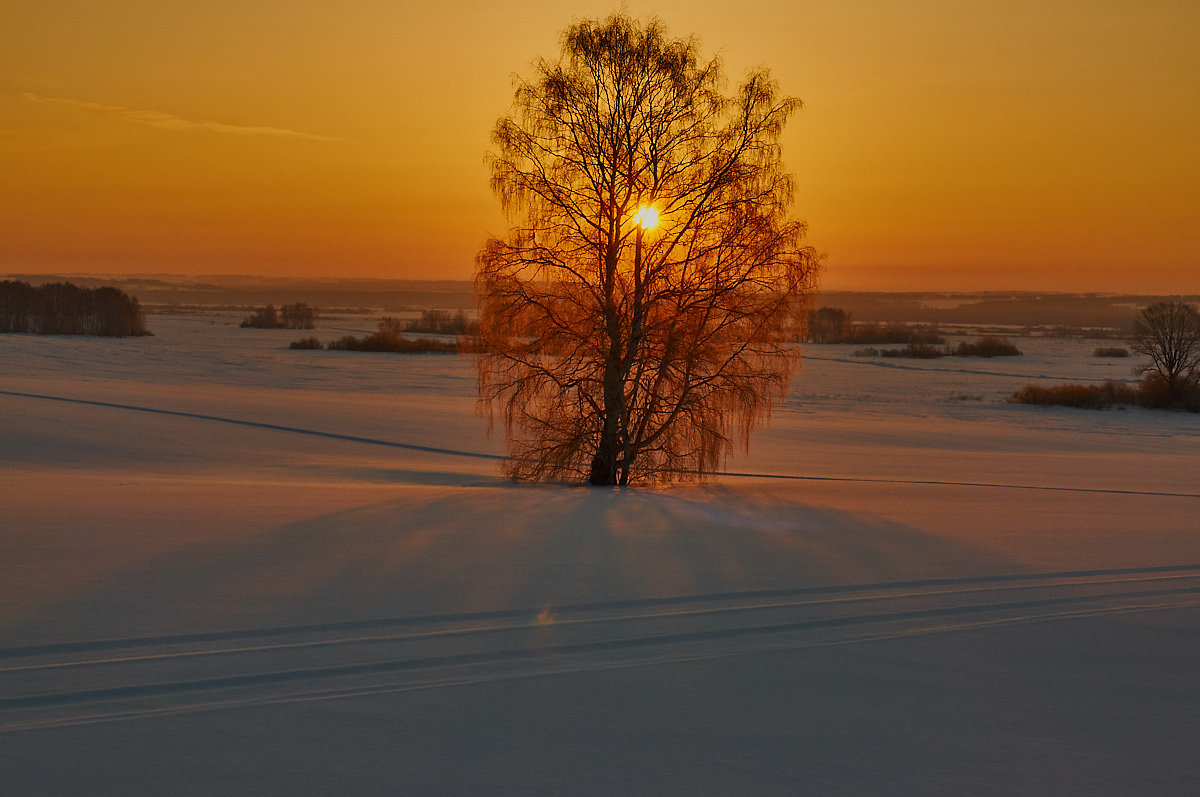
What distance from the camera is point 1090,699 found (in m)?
5.54

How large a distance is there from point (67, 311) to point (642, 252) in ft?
247

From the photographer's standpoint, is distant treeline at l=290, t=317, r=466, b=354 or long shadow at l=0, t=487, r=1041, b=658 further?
distant treeline at l=290, t=317, r=466, b=354

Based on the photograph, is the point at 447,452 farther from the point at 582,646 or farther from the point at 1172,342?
the point at 1172,342

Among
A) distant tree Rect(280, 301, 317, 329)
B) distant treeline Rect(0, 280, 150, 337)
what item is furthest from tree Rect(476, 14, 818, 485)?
distant tree Rect(280, 301, 317, 329)

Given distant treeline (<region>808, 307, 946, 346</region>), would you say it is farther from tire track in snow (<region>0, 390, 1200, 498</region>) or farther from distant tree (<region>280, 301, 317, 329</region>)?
tire track in snow (<region>0, 390, 1200, 498</region>)

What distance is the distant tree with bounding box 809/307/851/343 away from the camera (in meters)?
98.5

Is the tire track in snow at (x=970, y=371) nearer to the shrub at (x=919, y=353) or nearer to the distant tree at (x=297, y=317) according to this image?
the shrub at (x=919, y=353)

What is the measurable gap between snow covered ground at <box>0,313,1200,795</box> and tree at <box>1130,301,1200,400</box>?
33531mm

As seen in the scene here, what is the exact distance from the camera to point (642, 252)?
16.0 metres

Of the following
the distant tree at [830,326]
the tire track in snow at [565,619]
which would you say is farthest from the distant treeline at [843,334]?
the tire track in snow at [565,619]

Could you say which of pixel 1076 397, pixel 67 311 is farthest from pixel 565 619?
pixel 67 311

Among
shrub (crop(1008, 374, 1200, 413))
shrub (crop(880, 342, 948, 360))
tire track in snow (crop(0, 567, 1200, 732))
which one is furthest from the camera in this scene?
shrub (crop(880, 342, 948, 360))

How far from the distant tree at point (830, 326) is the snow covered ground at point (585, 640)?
84.4 m

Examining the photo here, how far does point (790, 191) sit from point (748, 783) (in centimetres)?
1270
